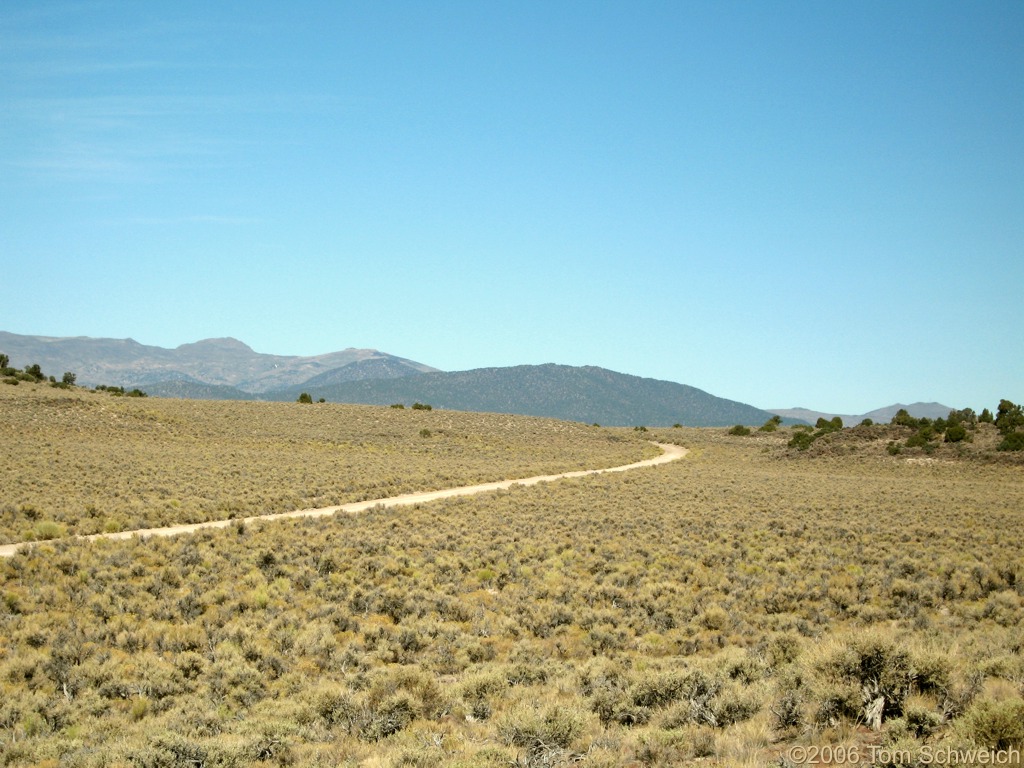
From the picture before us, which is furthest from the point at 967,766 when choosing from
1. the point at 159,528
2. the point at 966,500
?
the point at 966,500

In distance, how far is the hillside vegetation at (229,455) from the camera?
2419cm

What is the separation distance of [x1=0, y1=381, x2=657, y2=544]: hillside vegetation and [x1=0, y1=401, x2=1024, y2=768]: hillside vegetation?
5.03m

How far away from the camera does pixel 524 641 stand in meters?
12.6

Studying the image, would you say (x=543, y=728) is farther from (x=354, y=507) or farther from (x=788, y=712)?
(x=354, y=507)

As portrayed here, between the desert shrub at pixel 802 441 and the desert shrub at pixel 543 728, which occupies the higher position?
the desert shrub at pixel 802 441

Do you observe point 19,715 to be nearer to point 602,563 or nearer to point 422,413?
point 602,563

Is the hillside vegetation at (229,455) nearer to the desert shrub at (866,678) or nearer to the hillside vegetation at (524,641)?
the hillside vegetation at (524,641)

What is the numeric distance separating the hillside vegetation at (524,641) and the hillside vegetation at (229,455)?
5.03m

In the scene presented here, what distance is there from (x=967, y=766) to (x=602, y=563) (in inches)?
530

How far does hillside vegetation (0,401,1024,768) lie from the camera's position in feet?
24.0

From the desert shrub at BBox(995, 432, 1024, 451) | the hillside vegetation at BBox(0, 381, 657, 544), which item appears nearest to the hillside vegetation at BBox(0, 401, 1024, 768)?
the hillside vegetation at BBox(0, 381, 657, 544)

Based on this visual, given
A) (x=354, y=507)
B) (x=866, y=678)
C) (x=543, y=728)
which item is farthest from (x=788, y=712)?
(x=354, y=507)

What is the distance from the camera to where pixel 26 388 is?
65.2m

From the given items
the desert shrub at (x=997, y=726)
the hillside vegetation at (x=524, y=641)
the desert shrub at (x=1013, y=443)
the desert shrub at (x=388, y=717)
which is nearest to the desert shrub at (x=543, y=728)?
the hillside vegetation at (x=524, y=641)
